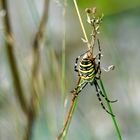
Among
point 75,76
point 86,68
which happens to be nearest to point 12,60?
point 86,68

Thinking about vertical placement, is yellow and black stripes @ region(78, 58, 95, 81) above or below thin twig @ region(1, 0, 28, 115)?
above

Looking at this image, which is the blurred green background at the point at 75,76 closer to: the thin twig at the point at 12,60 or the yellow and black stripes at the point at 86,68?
the thin twig at the point at 12,60

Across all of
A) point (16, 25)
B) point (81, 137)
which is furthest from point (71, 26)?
point (81, 137)

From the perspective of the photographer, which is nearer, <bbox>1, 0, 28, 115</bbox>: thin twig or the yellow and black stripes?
the yellow and black stripes

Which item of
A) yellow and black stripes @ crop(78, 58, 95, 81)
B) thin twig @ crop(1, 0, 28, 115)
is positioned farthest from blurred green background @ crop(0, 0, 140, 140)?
yellow and black stripes @ crop(78, 58, 95, 81)

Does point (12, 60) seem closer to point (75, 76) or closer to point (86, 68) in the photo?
point (86, 68)

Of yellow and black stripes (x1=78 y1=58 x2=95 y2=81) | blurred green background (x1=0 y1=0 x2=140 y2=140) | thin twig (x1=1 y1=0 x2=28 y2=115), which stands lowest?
blurred green background (x1=0 y1=0 x2=140 y2=140)

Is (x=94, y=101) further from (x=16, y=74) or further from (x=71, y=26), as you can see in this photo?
(x=16, y=74)

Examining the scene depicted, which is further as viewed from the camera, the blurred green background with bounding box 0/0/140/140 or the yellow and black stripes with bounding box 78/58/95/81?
the blurred green background with bounding box 0/0/140/140

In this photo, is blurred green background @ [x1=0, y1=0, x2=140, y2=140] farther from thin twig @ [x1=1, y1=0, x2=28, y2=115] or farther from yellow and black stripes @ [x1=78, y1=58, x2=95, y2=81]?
yellow and black stripes @ [x1=78, y1=58, x2=95, y2=81]
